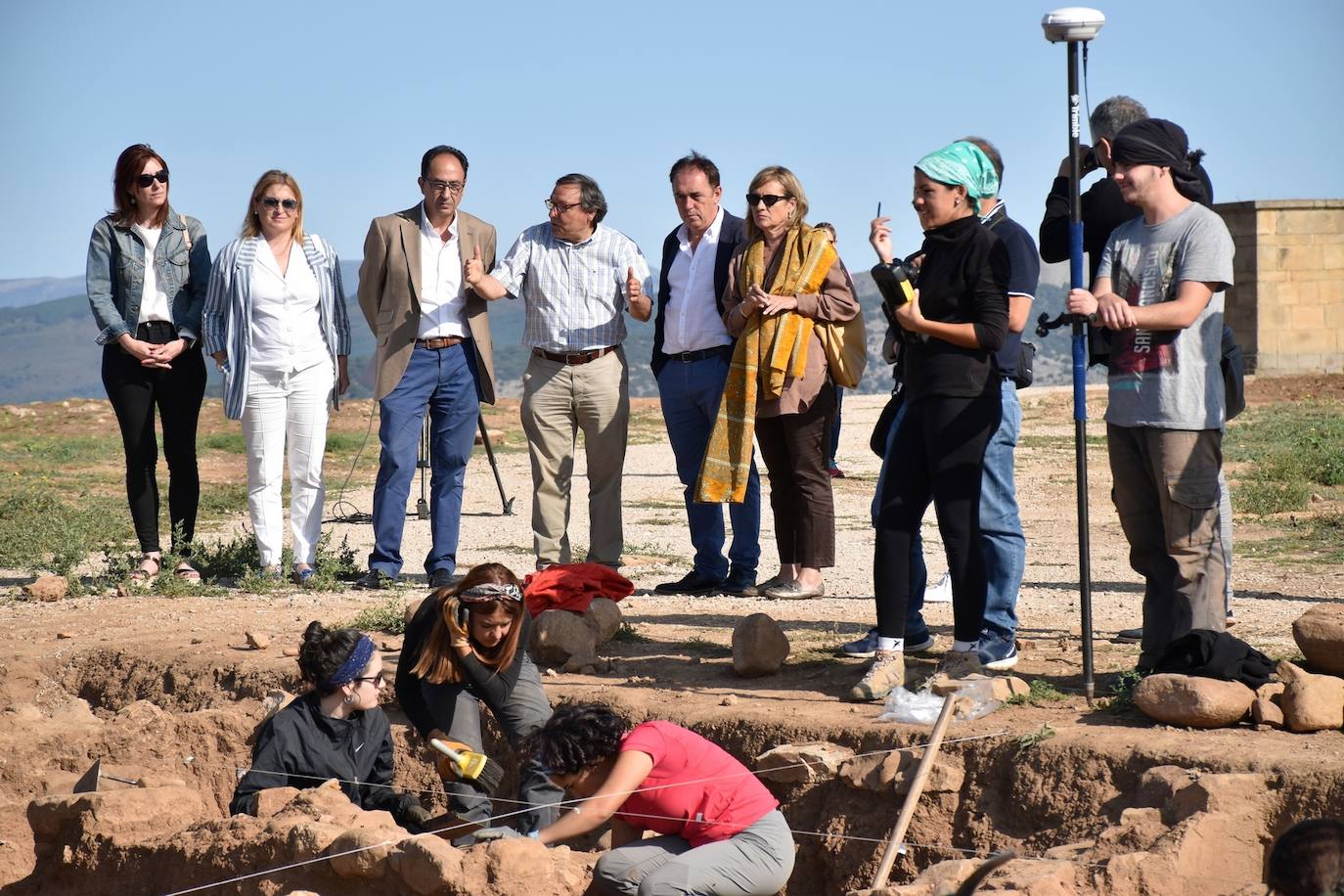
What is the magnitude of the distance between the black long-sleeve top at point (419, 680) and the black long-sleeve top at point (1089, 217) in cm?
237

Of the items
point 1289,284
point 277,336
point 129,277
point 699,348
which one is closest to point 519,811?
point 699,348

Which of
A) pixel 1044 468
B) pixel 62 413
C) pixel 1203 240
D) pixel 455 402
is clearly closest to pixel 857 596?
pixel 455 402

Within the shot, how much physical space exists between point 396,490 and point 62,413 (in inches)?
589

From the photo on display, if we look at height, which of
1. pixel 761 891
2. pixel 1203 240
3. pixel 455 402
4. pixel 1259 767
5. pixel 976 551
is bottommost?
pixel 761 891

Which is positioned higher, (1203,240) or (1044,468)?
(1203,240)

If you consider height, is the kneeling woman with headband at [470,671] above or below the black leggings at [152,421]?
below

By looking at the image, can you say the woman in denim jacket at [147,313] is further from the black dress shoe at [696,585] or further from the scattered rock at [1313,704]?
the scattered rock at [1313,704]

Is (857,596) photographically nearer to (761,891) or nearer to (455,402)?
(455,402)

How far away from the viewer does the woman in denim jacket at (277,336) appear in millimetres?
7707

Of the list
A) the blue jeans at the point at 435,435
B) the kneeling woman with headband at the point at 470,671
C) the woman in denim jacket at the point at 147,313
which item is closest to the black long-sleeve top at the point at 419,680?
the kneeling woman with headband at the point at 470,671

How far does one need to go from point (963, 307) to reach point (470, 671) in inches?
Answer: 84.1

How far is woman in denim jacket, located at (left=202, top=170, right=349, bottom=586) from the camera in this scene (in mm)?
7707

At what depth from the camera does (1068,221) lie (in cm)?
566

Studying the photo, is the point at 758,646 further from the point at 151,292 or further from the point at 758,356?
the point at 151,292
